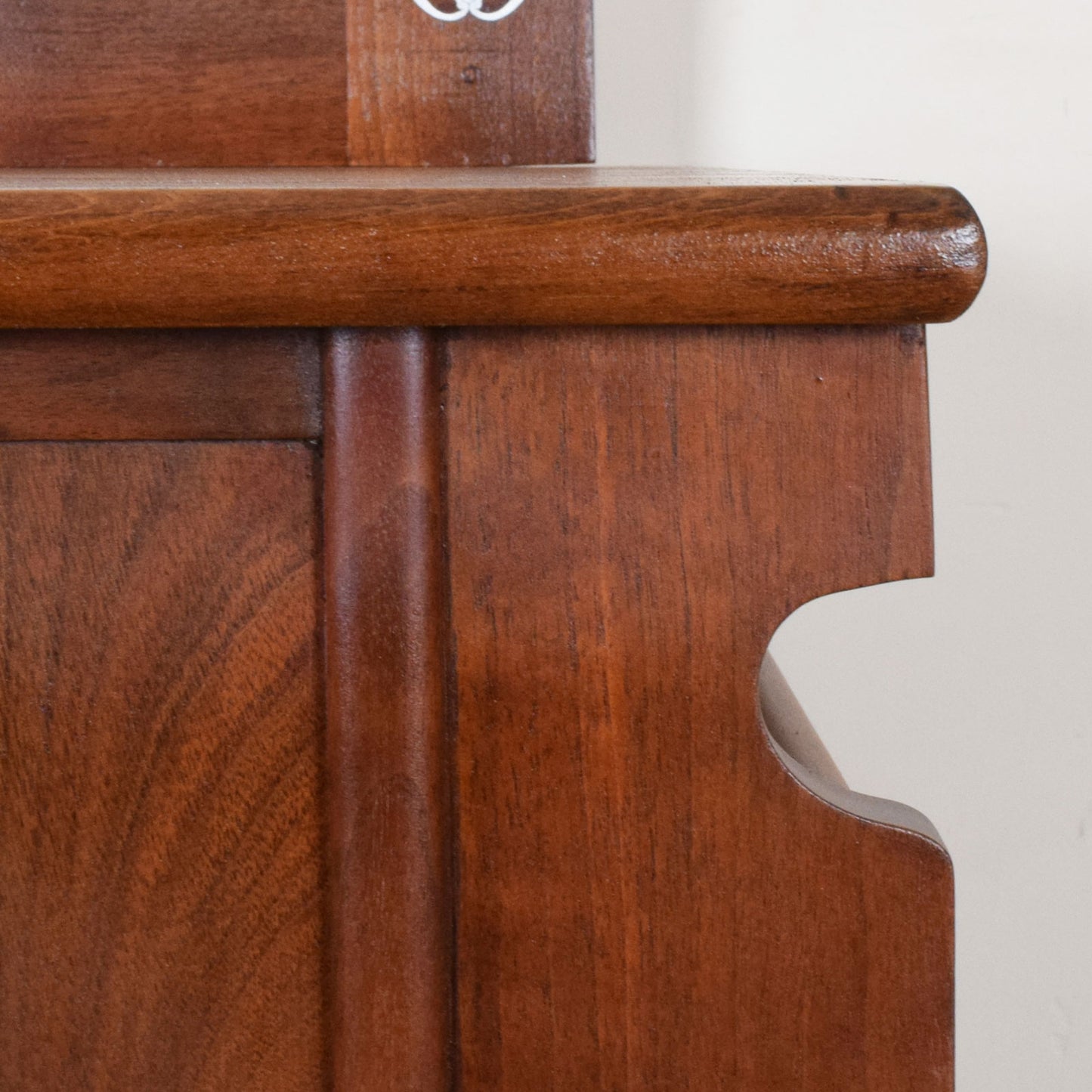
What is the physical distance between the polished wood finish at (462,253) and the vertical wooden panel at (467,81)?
0.39 m

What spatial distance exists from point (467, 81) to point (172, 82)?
0.16 meters

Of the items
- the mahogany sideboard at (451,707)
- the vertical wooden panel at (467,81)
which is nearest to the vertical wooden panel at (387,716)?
the mahogany sideboard at (451,707)

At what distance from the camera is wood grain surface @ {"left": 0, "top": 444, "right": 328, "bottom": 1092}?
27 centimetres

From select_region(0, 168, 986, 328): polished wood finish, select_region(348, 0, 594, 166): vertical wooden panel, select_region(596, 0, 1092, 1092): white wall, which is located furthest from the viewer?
select_region(596, 0, 1092, 1092): white wall

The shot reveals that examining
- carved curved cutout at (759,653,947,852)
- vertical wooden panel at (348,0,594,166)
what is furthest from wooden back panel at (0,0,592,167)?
carved curved cutout at (759,653,947,852)

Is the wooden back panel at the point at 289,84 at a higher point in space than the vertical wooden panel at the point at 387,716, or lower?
higher

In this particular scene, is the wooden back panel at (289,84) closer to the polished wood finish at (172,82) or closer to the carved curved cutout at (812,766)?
the polished wood finish at (172,82)

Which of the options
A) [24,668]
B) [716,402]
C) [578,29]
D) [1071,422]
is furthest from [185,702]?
[1071,422]

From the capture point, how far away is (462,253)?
244mm

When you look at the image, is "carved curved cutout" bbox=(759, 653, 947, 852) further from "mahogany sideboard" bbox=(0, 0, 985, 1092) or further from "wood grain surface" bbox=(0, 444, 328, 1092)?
"wood grain surface" bbox=(0, 444, 328, 1092)

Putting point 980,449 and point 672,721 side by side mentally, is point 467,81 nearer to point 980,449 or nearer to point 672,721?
point 672,721

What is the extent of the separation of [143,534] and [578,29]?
454mm

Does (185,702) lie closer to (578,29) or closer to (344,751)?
(344,751)

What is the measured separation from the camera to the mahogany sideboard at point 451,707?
27 centimetres
